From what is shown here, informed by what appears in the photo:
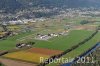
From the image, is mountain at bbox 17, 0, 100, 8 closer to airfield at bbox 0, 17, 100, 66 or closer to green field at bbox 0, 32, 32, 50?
airfield at bbox 0, 17, 100, 66

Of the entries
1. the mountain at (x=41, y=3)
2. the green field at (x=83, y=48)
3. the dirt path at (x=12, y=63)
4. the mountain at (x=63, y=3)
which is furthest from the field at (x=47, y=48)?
the mountain at (x=63, y=3)

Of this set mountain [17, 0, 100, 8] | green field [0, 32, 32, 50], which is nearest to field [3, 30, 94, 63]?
green field [0, 32, 32, 50]

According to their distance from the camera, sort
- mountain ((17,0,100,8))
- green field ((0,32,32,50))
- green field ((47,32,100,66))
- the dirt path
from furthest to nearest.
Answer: mountain ((17,0,100,8)), green field ((0,32,32,50)), green field ((47,32,100,66)), the dirt path

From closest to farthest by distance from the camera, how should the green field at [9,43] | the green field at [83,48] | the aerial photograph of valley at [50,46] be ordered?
the aerial photograph of valley at [50,46], the green field at [83,48], the green field at [9,43]

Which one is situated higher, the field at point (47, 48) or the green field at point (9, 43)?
the green field at point (9, 43)

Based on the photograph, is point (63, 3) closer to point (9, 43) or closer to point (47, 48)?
point (9, 43)

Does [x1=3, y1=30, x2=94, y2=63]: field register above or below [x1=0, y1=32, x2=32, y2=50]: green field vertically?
below

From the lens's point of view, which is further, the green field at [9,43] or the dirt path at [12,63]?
the green field at [9,43]

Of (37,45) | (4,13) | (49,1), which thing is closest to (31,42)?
(37,45)

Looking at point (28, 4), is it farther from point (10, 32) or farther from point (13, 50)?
point (13, 50)

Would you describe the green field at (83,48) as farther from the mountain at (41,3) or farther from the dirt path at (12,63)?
the mountain at (41,3)

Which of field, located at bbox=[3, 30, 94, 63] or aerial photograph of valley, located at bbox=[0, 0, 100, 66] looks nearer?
aerial photograph of valley, located at bbox=[0, 0, 100, 66]

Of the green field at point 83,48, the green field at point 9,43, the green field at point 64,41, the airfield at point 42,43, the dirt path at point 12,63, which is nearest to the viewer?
the dirt path at point 12,63
